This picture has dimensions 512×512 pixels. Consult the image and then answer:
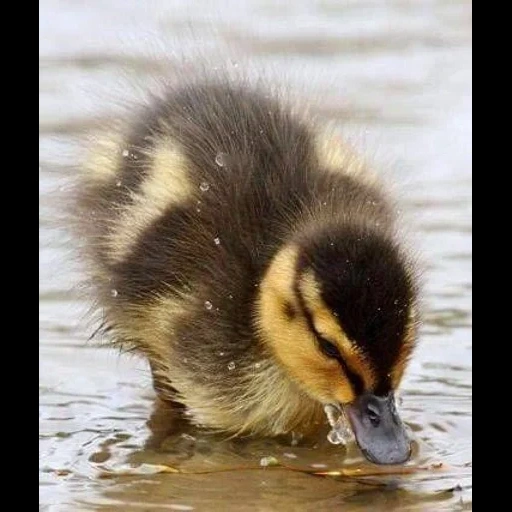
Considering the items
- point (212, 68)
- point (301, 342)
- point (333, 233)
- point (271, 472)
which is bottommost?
point (271, 472)

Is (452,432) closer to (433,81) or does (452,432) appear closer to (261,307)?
(261,307)

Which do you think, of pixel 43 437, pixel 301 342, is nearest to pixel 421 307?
pixel 301 342

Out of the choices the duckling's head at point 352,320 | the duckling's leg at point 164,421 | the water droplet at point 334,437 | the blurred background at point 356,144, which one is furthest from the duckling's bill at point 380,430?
the duckling's leg at point 164,421

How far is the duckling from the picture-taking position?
12.6ft

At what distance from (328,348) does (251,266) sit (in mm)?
373

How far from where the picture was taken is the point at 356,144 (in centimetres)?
462

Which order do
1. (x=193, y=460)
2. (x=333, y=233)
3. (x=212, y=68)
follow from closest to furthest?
(x=333, y=233) → (x=193, y=460) → (x=212, y=68)

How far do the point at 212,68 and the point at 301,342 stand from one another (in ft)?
3.52

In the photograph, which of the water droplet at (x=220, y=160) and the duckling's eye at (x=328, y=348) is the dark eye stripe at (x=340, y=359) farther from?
the water droplet at (x=220, y=160)

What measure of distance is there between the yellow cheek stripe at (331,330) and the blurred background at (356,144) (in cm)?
32

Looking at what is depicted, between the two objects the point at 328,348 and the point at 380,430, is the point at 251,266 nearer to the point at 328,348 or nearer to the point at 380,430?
the point at 328,348

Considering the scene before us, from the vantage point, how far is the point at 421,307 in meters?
4.07

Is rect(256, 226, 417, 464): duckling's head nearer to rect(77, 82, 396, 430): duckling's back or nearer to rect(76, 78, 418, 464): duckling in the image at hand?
rect(76, 78, 418, 464): duckling

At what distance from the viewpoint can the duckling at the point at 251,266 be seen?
3.84 metres
